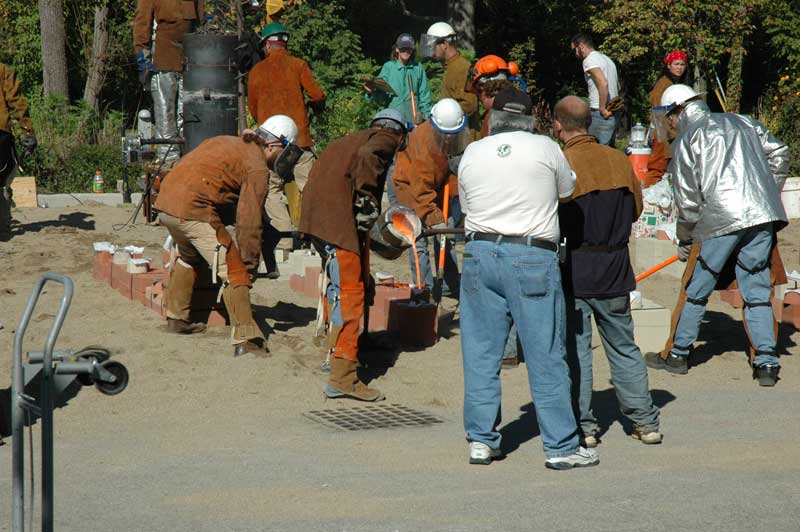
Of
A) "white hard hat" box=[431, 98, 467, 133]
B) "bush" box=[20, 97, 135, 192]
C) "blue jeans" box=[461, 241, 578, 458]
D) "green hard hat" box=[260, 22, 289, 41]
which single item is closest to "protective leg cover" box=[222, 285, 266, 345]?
"white hard hat" box=[431, 98, 467, 133]

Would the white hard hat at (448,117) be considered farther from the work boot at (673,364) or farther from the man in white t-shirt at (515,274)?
the man in white t-shirt at (515,274)

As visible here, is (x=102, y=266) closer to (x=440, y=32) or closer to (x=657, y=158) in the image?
(x=440, y=32)

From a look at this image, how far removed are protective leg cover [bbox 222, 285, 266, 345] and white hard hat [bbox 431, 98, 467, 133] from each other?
1.75 metres

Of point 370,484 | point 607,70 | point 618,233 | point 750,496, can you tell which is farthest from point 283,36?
point 750,496

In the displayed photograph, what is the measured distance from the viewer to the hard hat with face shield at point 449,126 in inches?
319

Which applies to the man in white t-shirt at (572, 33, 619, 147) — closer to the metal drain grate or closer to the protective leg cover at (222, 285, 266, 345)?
the protective leg cover at (222, 285, 266, 345)

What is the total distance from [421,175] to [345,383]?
2.22 meters

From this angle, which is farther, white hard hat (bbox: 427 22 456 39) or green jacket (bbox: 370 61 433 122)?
green jacket (bbox: 370 61 433 122)

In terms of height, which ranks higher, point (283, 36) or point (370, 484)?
point (283, 36)

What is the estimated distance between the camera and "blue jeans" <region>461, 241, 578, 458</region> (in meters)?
5.40

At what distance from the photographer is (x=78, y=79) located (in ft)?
71.7

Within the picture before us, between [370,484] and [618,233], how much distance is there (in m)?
1.77

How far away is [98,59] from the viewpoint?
66.4ft

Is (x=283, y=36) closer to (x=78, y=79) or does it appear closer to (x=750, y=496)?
(x=750, y=496)
